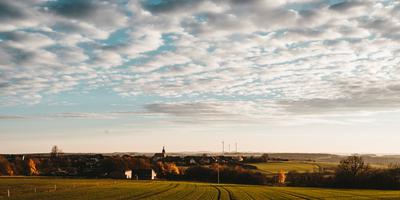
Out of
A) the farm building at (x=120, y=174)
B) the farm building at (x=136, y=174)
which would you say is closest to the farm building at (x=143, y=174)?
the farm building at (x=136, y=174)

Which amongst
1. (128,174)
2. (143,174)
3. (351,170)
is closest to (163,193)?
(351,170)

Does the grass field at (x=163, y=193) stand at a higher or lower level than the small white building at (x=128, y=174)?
A: higher

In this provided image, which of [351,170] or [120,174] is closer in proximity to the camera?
[351,170]

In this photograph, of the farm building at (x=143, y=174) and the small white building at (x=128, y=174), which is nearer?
the small white building at (x=128, y=174)

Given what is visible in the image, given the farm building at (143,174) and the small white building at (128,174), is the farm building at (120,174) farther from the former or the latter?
the farm building at (143,174)

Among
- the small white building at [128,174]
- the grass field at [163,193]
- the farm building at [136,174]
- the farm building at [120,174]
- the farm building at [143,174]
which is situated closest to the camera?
the grass field at [163,193]

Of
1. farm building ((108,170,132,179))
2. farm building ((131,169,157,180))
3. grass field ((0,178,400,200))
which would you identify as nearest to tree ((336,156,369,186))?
grass field ((0,178,400,200))

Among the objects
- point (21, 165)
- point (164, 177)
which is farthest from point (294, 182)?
point (21, 165)

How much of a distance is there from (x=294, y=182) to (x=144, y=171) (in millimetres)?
58941

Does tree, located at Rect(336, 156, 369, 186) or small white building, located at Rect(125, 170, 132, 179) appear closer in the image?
tree, located at Rect(336, 156, 369, 186)

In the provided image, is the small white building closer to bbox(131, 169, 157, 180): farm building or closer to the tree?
bbox(131, 169, 157, 180): farm building

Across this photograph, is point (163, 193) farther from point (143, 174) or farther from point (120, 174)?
point (143, 174)

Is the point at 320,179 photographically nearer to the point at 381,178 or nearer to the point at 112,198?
the point at 381,178

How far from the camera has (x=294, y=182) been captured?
132 meters
